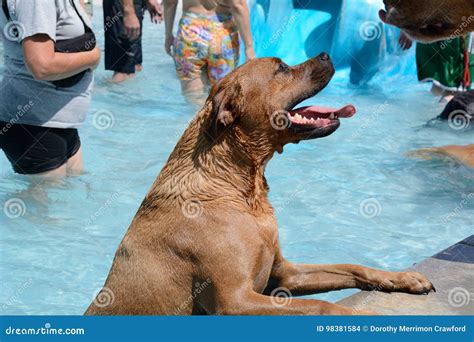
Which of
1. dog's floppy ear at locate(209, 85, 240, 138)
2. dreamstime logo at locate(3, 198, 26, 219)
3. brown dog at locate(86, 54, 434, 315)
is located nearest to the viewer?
brown dog at locate(86, 54, 434, 315)

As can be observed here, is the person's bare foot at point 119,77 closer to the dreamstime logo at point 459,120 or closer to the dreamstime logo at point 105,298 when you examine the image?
the dreamstime logo at point 459,120

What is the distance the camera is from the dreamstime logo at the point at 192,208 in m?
4.32

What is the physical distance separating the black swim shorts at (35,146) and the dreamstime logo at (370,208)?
9.25ft

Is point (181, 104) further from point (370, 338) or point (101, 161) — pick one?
point (370, 338)

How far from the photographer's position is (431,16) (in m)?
4.74

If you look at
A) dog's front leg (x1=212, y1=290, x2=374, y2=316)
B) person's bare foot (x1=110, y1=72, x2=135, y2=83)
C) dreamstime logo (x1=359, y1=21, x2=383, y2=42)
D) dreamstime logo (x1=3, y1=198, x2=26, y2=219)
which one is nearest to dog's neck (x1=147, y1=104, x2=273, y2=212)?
dog's front leg (x1=212, y1=290, x2=374, y2=316)

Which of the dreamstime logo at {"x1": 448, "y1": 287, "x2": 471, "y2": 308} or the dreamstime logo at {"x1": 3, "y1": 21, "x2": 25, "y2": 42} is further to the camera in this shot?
the dreamstime logo at {"x1": 3, "y1": 21, "x2": 25, "y2": 42}

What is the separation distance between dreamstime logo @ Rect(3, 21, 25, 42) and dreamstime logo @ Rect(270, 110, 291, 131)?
2055 mm

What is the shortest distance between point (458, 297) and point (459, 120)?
19.8 feet

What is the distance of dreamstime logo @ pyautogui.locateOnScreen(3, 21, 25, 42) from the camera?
5.77 metres
